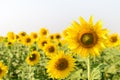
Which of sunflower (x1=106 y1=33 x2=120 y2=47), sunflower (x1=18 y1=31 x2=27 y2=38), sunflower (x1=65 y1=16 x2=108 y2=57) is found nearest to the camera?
sunflower (x1=65 y1=16 x2=108 y2=57)

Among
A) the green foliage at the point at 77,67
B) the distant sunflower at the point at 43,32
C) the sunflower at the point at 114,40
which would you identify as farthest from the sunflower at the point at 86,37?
the distant sunflower at the point at 43,32

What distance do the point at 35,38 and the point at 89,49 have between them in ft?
24.6

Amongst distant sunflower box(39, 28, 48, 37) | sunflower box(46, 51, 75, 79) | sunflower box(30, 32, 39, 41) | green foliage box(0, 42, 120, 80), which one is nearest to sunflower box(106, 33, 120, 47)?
green foliage box(0, 42, 120, 80)

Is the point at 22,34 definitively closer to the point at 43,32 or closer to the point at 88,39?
the point at 43,32

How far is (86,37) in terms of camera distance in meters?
3.44

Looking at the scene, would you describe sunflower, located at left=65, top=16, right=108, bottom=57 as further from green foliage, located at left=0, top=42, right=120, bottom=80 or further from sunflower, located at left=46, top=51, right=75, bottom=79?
sunflower, located at left=46, top=51, right=75, bottom=79

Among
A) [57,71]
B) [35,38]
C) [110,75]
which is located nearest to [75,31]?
[57,71]

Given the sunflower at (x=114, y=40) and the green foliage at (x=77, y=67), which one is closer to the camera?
the green foliage at (x=77, y=67)

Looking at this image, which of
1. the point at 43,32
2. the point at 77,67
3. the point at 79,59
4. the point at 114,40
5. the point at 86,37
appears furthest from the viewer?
the point at 43,32

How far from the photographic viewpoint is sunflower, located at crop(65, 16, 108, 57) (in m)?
3.39

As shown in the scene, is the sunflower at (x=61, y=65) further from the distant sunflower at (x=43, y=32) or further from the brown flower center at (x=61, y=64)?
the distant sunflower at (x=43, y=32)

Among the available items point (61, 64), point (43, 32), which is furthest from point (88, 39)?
point (43, 32)

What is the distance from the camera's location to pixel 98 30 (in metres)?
3.42

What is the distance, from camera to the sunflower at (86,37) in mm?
3395
